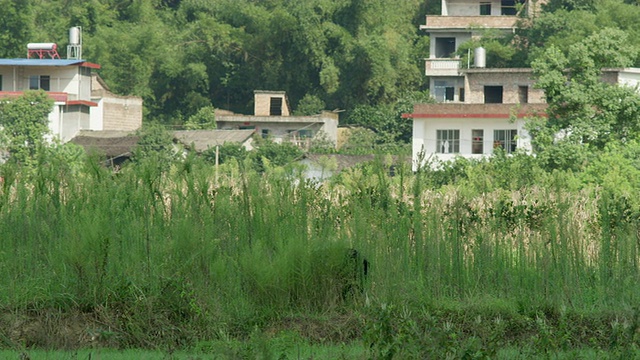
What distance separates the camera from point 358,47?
193ft

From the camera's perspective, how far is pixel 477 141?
42.5 metres

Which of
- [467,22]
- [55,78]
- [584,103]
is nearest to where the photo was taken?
[584,103]

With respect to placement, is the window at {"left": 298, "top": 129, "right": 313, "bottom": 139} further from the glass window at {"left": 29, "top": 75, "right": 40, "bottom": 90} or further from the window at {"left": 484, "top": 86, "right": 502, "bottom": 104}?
the glass window at {"left": 29, "top": 75, "right": 40, "bottom": 90}

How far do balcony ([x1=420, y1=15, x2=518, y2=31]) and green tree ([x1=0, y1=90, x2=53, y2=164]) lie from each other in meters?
19.8

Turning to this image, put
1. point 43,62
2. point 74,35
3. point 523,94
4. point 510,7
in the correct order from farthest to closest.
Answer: point 510,7 → point 74,35 → point 43,62 → point 523,94

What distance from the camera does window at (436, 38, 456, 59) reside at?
196 feet

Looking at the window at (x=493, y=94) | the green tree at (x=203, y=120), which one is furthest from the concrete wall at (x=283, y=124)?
the window at (x=493, y=94)

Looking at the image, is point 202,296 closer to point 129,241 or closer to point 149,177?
point 129,241

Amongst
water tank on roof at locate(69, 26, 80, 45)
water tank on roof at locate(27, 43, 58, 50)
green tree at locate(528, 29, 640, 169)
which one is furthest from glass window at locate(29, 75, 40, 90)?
green tree at locate(528, 29, 640, 169)

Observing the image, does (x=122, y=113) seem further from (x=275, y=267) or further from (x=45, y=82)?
(x=275, y=267)

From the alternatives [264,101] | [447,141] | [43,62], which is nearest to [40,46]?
[43,62]

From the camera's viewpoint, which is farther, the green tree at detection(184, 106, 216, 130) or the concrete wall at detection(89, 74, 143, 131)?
the green tree at detection(184, 106, 216, 130)

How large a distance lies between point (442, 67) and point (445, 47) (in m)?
4.45

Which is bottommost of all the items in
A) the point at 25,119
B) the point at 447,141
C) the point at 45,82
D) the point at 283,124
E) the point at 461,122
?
the point at 447,141
